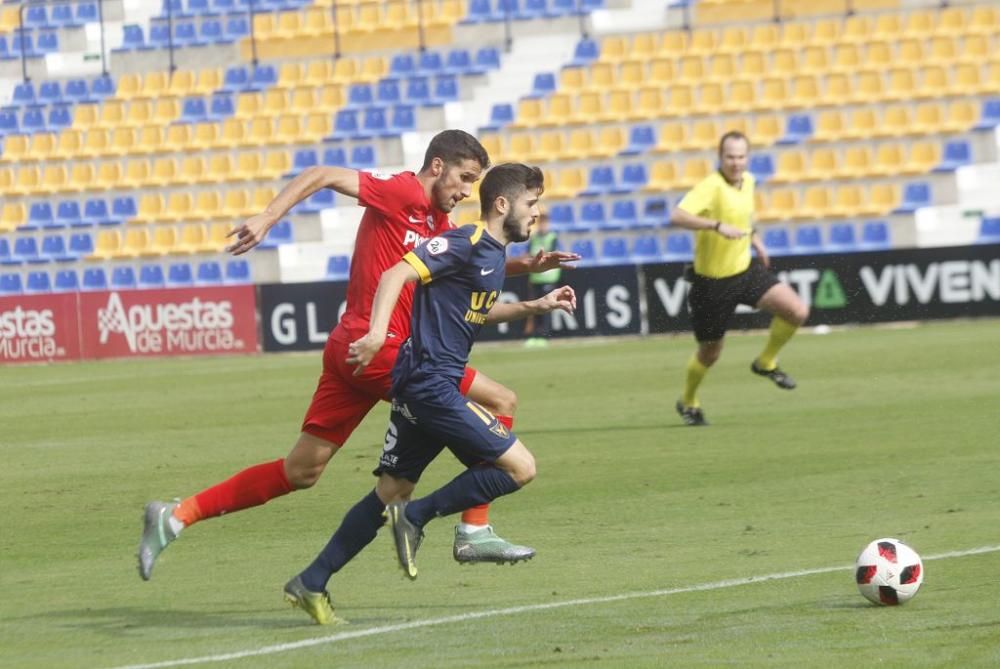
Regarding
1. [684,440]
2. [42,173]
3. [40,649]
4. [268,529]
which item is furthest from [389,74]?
[40,649]

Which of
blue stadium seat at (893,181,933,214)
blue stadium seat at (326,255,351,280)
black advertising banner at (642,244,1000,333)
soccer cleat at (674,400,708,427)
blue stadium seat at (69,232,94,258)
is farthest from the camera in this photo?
blue stadium seat at (69,232,94,258)

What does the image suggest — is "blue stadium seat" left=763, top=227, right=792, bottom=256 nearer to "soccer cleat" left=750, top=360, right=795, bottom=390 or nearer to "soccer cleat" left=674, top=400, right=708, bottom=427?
A: "soccer cleat" left=750, top=360, right=795, bottom=390

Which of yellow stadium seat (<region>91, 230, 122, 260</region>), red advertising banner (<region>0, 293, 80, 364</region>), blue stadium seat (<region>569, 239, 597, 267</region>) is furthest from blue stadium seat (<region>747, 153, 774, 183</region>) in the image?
yellow stadium seat (<region>91, 230, 122, 260</region>)

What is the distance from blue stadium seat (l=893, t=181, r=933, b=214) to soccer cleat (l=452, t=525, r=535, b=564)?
853 inches

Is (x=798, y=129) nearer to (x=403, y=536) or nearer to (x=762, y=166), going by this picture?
(x=762, y=166)

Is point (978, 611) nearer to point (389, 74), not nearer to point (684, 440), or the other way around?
point (684, 440)

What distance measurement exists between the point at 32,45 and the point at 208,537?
27465 mm

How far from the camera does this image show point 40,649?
6.61 metres

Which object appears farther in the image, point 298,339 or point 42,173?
point 42,173

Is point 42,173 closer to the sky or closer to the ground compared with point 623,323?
closer to the sky

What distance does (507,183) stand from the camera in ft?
23.2

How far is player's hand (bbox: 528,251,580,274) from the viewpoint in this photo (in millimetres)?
7684

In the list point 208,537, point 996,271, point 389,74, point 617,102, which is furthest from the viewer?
point 389,74

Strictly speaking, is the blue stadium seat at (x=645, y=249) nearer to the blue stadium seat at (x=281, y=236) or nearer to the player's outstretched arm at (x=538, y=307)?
the blue stadium seat at (x=281, y=236)
